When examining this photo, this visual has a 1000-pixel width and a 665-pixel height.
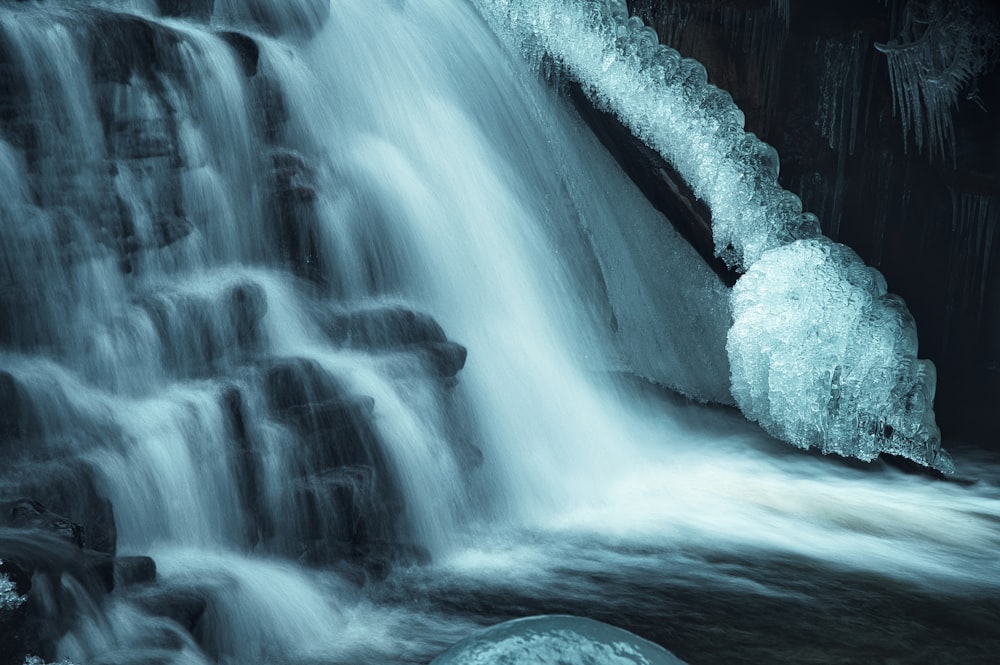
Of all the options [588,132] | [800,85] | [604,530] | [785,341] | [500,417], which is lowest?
[604,530]

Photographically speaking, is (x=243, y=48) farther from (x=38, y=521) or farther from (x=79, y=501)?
(x=38, y=521)

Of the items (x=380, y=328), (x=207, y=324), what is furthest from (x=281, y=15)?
(x=207, y=324)

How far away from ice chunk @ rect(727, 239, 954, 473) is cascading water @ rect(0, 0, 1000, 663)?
21 centimetres

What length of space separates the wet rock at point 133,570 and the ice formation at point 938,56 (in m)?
4.81

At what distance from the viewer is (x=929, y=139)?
6.23 meters

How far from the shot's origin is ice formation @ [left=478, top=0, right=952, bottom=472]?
5027 mm

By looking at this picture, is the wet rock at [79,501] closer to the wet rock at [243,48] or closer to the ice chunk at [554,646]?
the ice chunk at [554,646]

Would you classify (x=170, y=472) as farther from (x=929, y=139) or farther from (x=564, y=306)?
(x=929, y=139)

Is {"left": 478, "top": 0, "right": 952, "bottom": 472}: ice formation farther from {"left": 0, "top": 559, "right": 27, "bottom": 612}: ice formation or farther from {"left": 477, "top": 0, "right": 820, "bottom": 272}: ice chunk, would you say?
{"left": 0, "top": 559, "right": 27, "bottom": 612}: ice formation

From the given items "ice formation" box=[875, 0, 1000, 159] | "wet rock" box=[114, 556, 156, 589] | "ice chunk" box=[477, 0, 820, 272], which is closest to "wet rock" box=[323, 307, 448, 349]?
"wet rock" box=[114, 556, 156, 589]

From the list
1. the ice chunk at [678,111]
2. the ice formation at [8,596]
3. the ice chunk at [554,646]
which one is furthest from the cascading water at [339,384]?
the ice chunk at [554,646]

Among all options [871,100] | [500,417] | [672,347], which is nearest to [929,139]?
[871,100]

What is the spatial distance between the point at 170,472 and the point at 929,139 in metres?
4.64

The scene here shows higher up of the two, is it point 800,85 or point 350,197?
point 800,85
